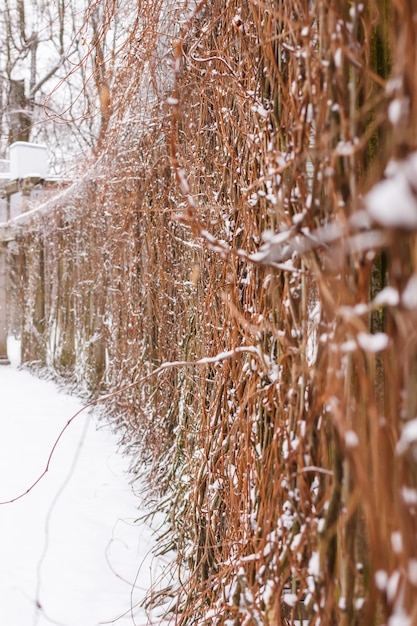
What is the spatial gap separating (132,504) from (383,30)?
9.60 ft

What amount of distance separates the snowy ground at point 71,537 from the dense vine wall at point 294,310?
0.29 m

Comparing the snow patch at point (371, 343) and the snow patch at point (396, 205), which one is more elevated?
the snow patch at point (396, 205)

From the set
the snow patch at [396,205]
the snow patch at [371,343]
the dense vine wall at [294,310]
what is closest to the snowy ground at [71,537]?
the dense vine wall at [294,310]

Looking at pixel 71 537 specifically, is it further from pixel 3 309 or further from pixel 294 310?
pixel 3 309

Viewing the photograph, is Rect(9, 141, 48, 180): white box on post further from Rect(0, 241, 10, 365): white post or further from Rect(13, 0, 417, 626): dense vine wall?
Rect(13, 0, 417, 626): dense vine wall

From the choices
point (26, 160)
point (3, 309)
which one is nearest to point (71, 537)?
point (3, 309)

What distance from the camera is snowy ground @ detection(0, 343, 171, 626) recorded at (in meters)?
2.28

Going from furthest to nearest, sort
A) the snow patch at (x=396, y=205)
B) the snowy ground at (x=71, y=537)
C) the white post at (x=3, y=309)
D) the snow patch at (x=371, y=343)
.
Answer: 1. the white post at (x=3, y=309)
2. the snowy ground at (x=71, y=537)
3. the snow patch at (x=371, y=343)
4. the snow patch at (x=396, y=205)

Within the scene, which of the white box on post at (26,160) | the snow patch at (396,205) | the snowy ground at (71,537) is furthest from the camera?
the white box on post at (26,160)

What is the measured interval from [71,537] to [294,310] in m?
2.23

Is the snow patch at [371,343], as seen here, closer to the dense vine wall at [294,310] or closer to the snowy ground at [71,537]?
the dense vine wall at [294,310]

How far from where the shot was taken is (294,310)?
1.22 m

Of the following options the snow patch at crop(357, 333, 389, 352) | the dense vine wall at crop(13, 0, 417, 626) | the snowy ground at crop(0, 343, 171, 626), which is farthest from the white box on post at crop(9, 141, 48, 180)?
the snow patch at crop(357, 333, 389, 352)

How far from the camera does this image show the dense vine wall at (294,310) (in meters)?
0.73
